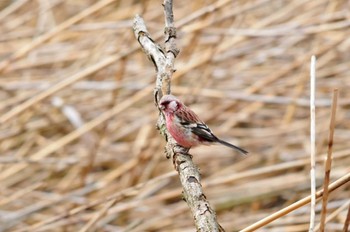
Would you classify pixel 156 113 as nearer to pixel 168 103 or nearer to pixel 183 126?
pixel 183 126

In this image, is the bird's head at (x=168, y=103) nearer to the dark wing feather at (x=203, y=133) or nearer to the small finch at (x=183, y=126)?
the small finch at (x=183, y=126)

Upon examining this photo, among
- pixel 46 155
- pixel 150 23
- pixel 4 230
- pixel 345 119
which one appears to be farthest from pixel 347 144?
pixel 4 230

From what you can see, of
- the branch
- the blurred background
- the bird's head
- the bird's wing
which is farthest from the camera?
the blurred background

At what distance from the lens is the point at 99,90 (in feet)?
11.5

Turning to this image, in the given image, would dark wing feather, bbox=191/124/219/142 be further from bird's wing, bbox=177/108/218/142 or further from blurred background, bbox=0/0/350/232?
blurred background, bbox=0/0/350/232

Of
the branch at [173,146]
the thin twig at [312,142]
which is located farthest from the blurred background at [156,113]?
the thin twig at [312,142]

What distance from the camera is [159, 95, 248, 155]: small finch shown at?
1.71m

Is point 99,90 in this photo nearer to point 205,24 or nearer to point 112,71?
point 112,71

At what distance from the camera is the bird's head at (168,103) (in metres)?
1.66

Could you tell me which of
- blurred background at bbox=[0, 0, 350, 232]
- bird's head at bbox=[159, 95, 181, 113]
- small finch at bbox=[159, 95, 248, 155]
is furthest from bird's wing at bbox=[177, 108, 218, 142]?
blurred background at bbox=[0, 0, 350, 232]

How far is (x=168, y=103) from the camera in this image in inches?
Answer: 66.7

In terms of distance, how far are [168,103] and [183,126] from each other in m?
0.18

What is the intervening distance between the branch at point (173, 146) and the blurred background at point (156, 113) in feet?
2.76

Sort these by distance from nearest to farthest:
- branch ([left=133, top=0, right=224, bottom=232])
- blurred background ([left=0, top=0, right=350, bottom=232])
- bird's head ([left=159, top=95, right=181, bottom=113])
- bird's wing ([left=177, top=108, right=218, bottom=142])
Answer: branch ([left=133, top=0, right=224, bottom=232]) → bird's head ([left=159, top=95, right=181, bottom=113]) → bird's wing ([left=177, top=108, right=218, bottom=142]) → blurred background ([left=0, top=0, right=350, bottom=232])
